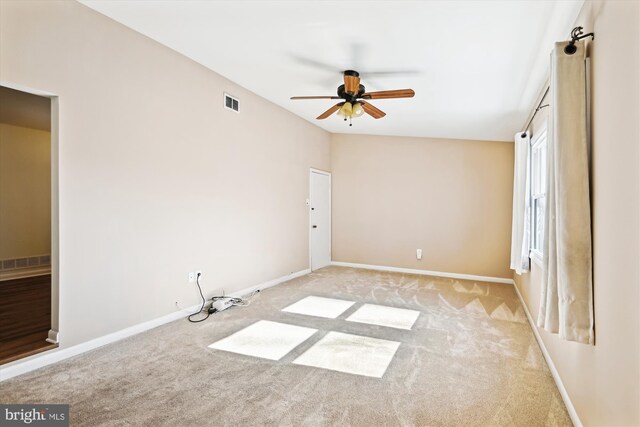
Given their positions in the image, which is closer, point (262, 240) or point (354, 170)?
point (262, 240)

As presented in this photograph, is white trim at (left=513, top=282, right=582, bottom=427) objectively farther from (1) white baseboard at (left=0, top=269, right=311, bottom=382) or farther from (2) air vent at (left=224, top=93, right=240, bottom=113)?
(2) air vent at (left=224, top=93, right=240, bottom=113)

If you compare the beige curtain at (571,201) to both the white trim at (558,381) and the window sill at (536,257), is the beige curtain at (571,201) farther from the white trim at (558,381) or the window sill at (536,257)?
the window sill at (536,257)

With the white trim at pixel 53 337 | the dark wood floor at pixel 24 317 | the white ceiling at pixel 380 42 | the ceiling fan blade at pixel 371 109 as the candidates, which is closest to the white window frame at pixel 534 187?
the white ceiling at pixel 380 42

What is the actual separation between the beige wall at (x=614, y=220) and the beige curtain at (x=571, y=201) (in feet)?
0.15

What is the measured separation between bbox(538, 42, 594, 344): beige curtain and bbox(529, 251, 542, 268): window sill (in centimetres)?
151

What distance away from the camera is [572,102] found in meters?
1.91

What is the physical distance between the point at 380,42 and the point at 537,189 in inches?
99.4

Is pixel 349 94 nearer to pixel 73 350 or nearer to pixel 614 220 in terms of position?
pixel 614 220

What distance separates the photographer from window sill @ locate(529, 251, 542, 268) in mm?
3338

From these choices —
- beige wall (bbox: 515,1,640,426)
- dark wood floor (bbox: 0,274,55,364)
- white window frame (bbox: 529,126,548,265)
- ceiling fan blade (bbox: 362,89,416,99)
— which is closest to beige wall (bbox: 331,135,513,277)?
white window frame (bbox: 529,126,548,265)

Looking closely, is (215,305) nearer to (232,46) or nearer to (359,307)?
(359,307)

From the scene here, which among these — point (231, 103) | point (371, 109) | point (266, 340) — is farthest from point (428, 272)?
point (231, 103)

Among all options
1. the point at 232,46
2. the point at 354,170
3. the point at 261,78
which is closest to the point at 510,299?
the point at 354,170

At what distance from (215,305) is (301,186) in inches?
108
